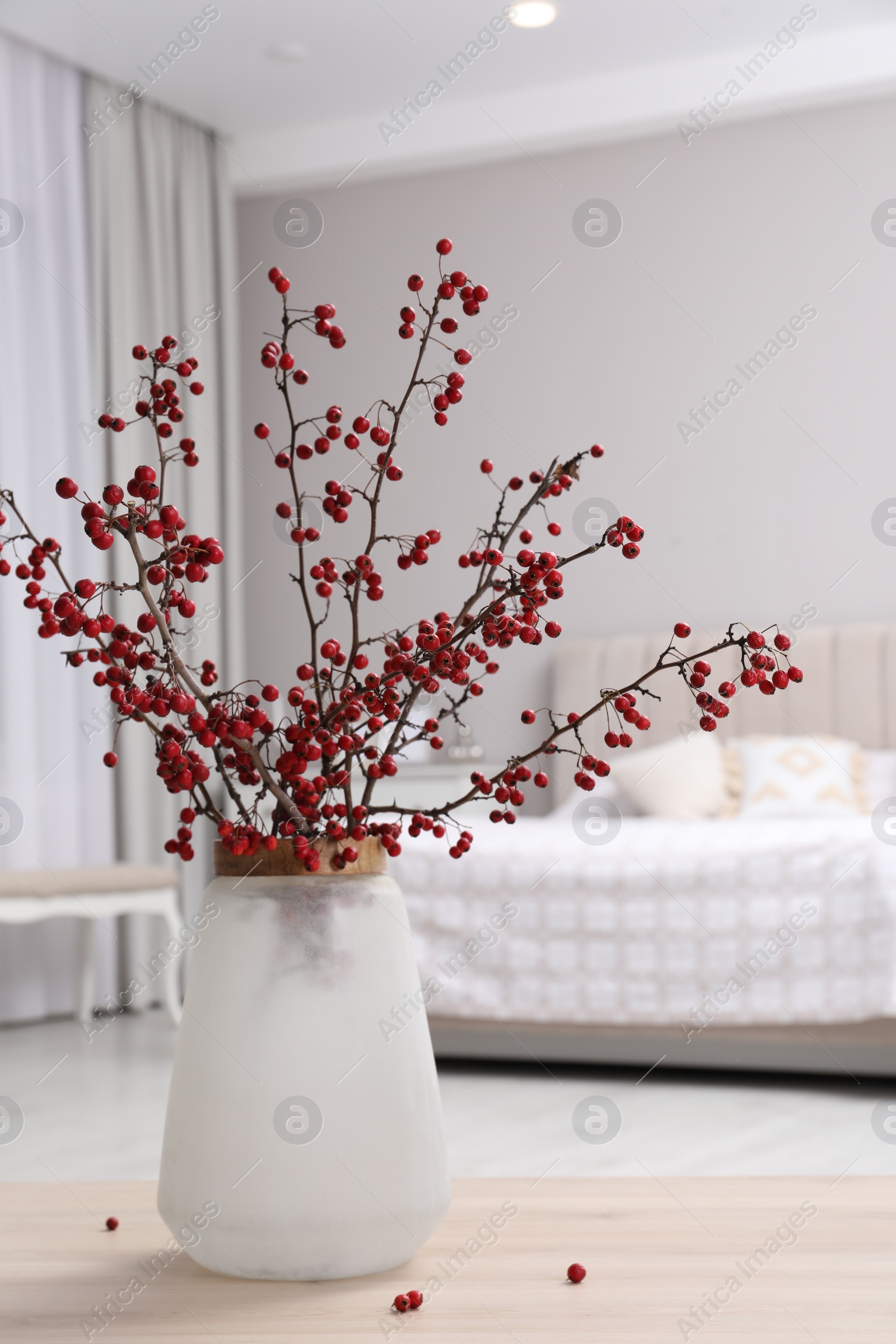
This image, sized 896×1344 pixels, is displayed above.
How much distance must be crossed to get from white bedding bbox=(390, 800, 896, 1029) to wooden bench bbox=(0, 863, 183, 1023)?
38.8 inches

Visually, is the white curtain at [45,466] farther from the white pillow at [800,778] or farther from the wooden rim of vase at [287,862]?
the wooden rim of vase at [287,862]

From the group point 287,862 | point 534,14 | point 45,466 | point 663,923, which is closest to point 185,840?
point 287,862

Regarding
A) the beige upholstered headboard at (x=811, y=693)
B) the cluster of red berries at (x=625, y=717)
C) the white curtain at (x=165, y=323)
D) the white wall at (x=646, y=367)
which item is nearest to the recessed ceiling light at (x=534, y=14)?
the white wall at (x=646, y=367)

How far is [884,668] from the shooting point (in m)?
4.71

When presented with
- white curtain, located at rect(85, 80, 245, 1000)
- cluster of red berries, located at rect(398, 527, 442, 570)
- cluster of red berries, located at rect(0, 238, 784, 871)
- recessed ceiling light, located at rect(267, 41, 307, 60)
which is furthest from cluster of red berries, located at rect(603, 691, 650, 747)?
recessed ceiling light, located at rect(267, 41, 307, 60)

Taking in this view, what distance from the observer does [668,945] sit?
332 centimetres

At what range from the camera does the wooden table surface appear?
71 centimetres

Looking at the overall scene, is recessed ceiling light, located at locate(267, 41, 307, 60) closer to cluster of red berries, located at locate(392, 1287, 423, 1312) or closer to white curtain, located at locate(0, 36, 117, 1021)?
white curtain, located at locate(0, 36, 117, 1021)

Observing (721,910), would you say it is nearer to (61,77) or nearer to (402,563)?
(402,563)

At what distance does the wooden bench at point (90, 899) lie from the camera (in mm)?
4004

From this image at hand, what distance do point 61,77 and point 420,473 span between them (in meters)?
1.93

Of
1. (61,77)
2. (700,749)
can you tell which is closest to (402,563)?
(700,749)

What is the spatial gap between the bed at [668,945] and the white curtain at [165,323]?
5.42ft

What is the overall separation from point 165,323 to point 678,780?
2.60 metres
